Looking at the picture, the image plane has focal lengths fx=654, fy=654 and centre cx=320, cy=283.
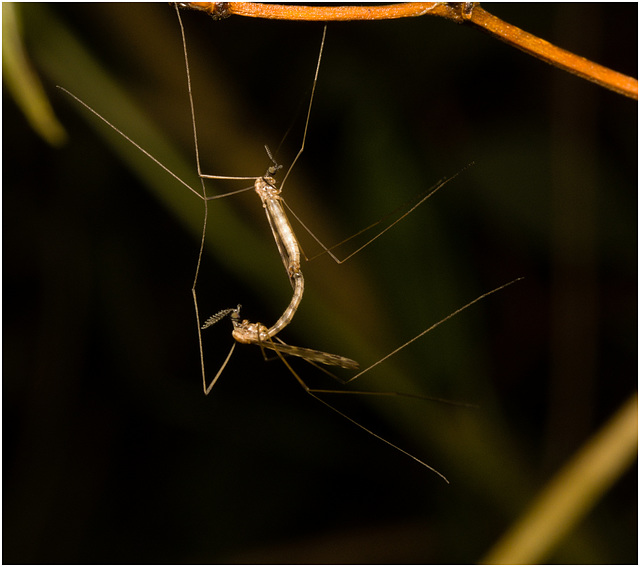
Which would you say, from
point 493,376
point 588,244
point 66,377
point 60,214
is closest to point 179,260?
point 60,214

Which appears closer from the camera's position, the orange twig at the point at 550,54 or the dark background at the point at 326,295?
the orange twig at the point at 550,54

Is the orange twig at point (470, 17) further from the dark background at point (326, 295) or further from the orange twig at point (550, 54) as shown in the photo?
the dark background at point (326, 295)

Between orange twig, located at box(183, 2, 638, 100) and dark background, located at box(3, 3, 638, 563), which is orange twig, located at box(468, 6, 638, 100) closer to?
orange twig, located at box(183, 2, 638, 100)

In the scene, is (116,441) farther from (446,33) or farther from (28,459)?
(446,33)

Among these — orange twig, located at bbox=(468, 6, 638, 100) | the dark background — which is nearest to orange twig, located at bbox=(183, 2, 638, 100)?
orange twig, located at bbox=(468, 6, 638, 100)

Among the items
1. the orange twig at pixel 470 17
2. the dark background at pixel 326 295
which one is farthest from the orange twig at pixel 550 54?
the dark background at pixel 326 295
